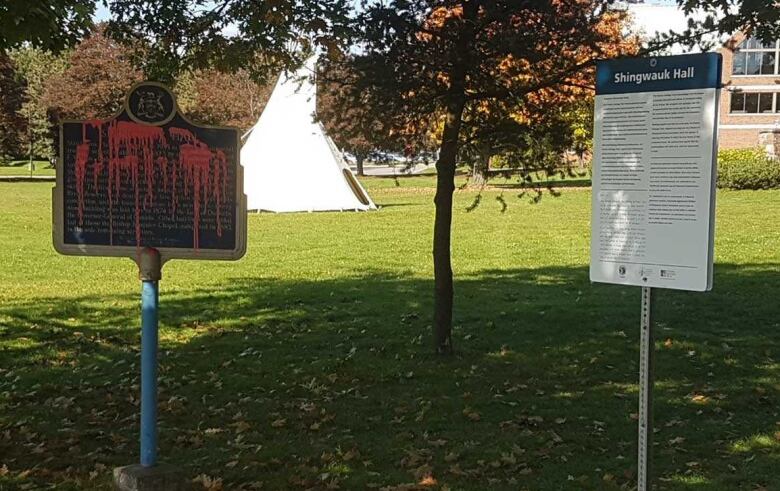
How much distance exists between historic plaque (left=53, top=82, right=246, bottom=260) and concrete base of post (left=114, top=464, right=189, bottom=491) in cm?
118

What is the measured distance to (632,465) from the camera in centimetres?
578

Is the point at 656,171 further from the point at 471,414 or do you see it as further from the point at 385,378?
the point at 385,378

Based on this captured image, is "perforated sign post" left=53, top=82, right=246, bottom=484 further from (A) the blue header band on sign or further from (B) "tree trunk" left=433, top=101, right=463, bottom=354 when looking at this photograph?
(B) "tree trunk" left=433, top=101, right=463, bottom=354

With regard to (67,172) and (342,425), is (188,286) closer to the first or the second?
(342,425)

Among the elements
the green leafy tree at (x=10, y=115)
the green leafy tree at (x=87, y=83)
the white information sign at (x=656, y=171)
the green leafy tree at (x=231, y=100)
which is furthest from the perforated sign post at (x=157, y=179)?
the green leafy tree at (x=231, y=100)

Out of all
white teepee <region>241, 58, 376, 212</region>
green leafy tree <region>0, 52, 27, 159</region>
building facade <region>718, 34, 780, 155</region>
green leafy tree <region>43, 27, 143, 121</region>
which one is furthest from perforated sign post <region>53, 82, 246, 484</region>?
building facade <region>718, 34, 780, 155</region>

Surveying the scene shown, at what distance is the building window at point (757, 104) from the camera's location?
62.5m

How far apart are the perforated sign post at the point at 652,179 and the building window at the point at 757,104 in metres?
62.7

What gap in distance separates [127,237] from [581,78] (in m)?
4.99

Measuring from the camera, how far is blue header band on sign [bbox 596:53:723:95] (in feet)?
12.6

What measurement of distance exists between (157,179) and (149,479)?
1639 millimetres

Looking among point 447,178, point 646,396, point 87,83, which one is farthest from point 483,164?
point 87,83

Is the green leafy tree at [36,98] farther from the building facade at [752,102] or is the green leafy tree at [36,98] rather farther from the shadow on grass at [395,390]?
the shadow on grass at [395,390]

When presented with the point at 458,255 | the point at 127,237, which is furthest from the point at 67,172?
the point at 458,255
